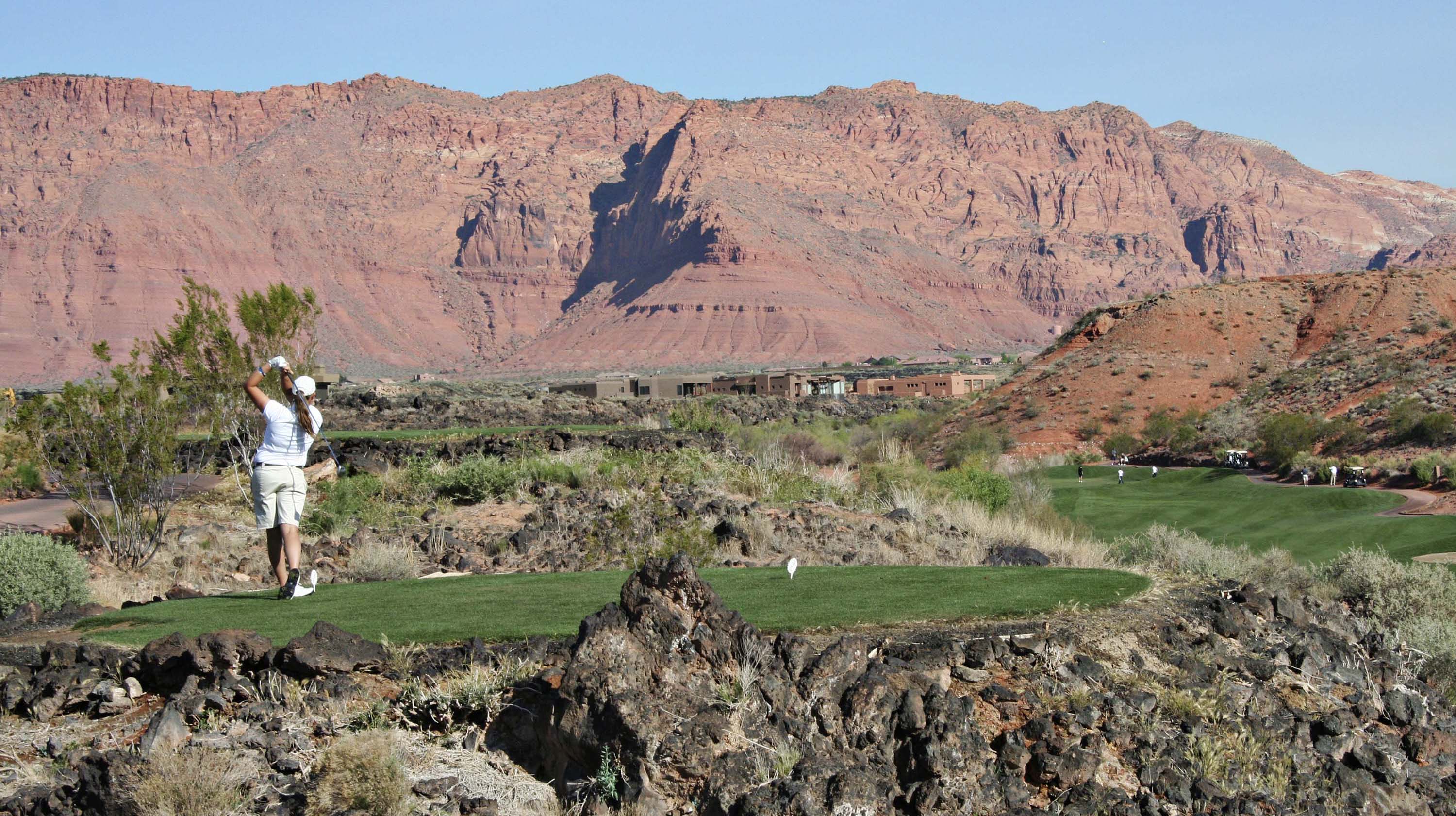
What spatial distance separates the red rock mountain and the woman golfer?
433ft

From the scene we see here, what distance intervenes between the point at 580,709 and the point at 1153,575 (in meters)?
6.07

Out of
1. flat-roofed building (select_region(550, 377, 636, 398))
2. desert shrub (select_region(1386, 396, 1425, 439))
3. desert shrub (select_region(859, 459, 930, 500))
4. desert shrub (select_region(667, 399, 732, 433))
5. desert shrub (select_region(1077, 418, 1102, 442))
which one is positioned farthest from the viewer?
flat-roofed building (select_region(550, 377, 636, 398))

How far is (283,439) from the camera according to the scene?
9219 millimetres

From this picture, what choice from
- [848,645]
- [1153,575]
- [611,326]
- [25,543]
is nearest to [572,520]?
[25,543]

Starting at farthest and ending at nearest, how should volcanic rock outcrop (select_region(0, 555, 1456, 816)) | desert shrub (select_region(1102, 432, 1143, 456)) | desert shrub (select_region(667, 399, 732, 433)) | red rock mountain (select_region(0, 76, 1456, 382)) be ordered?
red rock mountain (select_region(0, 76, 1456, 382))
desert shrub (select_region(1102, 432, 1143, 456))
desert shrub (select_region(667, 399, 732, 433))
volcanic rock outcrop (select_region(0, 555, 1456, 816))

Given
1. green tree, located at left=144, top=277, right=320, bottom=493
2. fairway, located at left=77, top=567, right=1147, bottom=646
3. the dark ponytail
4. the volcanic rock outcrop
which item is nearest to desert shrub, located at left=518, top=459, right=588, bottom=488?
green tree, located at left=144, top=277, right=320, bottom=493

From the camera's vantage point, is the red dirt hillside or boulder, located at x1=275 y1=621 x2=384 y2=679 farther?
the red dirt hillside

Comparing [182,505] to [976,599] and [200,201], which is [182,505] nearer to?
[976,599]

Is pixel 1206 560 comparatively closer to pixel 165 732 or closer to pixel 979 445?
pixel 165 732

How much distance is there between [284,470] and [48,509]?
12524 mm

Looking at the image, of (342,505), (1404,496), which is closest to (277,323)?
(342,505)

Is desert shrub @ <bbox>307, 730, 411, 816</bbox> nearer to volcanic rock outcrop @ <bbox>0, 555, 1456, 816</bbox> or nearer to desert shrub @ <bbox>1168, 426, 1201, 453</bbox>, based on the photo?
volcanic rock outcrop @ <bbox>0, 555, 1456, 816</bbox>

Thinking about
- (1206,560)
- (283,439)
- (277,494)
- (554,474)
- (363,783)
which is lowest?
(1206,560)

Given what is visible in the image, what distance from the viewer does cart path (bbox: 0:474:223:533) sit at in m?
16.5
